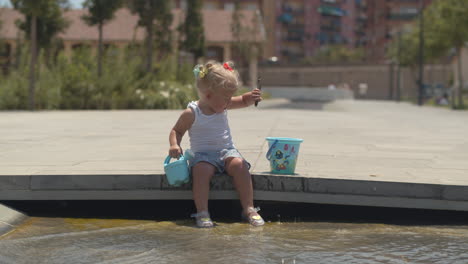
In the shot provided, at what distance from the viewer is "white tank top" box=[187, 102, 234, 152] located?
5473 mm

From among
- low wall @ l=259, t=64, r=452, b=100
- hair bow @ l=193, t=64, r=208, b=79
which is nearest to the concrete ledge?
hair bow @ l=193, t=64, r=208, b=79

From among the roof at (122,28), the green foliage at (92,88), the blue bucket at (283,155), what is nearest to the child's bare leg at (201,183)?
the blue bucket at (283,155)

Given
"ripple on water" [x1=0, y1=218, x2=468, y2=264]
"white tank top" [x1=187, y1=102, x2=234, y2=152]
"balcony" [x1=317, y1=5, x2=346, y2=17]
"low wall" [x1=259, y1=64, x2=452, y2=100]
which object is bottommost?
"ripple on water" [x1=0, y1=218, x2=468, y2=264]

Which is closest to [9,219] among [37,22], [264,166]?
[264,166]

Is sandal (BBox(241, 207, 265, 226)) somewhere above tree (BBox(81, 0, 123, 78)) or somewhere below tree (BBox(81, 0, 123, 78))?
below

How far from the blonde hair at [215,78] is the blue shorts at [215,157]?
0.48m

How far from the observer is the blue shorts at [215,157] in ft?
17.6

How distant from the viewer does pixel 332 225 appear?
5172 mm

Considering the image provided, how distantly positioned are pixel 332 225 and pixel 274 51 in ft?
327

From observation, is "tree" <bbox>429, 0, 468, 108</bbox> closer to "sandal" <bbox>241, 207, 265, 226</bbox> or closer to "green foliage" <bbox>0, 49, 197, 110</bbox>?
"green foliage" <bbox>0, 49, 197, 110</bbox>

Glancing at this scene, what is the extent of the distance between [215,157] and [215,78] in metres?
0.60

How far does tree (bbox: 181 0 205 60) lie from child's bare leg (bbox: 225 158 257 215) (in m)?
32.9

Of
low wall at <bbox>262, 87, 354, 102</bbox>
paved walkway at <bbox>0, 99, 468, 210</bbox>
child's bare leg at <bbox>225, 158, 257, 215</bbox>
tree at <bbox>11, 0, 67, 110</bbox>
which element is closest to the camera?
child's bare leg at <bbox>225, 158, 257, 215</bbox>

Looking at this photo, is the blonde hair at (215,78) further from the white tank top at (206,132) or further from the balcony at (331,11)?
the balcony at (331,11)
